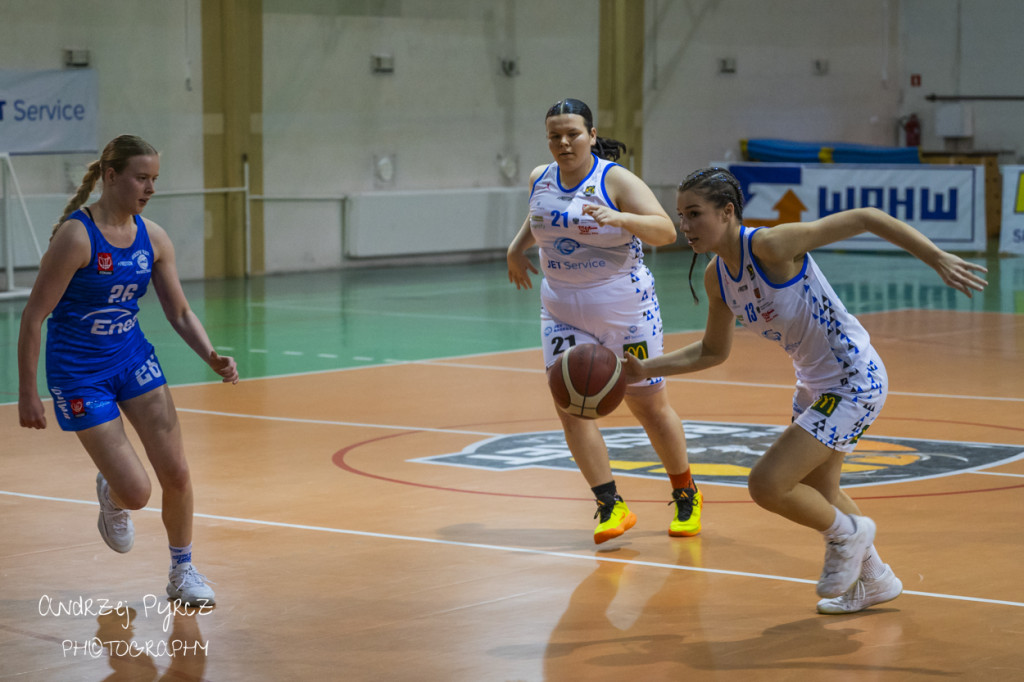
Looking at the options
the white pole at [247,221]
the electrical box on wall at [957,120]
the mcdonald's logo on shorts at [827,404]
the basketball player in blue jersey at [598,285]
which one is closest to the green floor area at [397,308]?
the white pole at [247,221]

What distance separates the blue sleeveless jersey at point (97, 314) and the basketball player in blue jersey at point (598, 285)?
1.82 metres

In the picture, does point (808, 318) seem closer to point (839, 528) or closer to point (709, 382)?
point (839, 528)

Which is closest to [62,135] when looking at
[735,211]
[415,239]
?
[415,239]

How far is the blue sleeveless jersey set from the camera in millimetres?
5363

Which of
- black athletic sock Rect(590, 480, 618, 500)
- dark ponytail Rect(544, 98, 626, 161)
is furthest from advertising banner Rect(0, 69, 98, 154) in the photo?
black athletic sock Rect(590, 480, 618, 500)

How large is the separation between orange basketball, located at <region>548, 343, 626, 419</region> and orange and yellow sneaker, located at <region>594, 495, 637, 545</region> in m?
0.62

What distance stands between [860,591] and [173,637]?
2382 mm

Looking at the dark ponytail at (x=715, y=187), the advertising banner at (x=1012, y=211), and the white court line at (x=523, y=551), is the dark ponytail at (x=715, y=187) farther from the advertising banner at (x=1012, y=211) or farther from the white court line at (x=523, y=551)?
the advertising banner at (x=1012, y=211)

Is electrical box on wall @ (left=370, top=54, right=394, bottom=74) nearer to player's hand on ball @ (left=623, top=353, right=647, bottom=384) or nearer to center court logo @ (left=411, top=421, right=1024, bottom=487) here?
center court logo @ (left=411, top=421, right=1024, bottom=487)

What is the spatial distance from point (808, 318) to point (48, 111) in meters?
14.8

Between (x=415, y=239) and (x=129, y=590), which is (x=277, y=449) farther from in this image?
(x=415, y=239)

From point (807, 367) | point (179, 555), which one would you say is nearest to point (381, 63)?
point (179, 555)

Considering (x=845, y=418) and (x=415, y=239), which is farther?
(x=415, y=239)

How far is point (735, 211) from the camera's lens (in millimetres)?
5465
